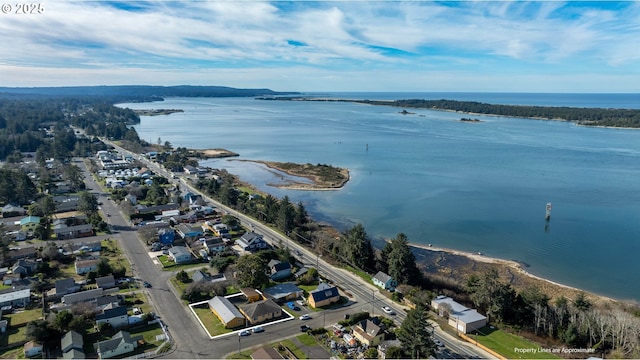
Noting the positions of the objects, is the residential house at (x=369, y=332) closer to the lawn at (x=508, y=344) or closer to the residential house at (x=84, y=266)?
the lawn at (x=508, y=344)

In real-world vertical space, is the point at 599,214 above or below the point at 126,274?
above

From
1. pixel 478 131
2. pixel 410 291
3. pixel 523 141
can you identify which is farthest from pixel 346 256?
pixel 478 131

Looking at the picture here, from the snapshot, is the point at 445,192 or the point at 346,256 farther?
the point at 445,192

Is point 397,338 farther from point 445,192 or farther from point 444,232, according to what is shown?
point 445,192

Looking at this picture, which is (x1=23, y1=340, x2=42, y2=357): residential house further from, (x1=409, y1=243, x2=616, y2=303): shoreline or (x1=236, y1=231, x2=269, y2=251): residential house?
(x1=409, y1=243, x2=616, y2=303): shoreline

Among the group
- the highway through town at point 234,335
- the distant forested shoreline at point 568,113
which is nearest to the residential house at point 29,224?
the highway through town at point 234,335

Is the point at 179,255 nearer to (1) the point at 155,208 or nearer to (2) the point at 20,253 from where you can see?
(2) the point at 20,253

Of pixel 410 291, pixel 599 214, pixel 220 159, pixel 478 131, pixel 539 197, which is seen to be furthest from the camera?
pixel 478 131
